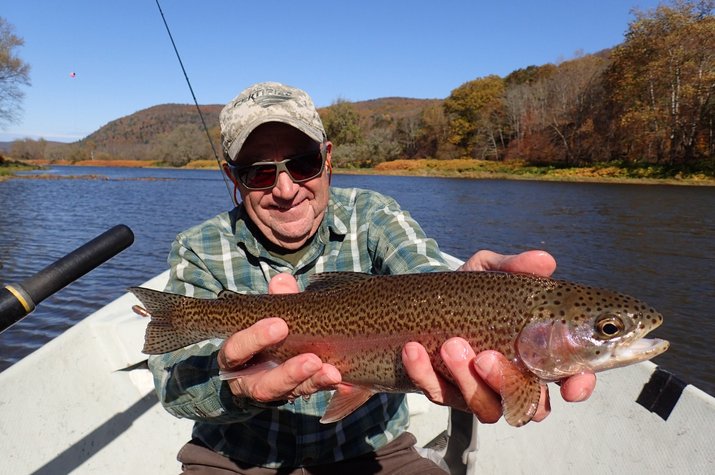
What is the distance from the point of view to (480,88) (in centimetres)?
8562

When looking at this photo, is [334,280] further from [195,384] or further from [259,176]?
[195,384]

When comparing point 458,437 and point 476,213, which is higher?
point 458,437

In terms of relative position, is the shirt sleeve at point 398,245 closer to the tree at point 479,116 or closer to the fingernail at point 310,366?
the fingernail at point 310,366

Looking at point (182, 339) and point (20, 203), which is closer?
point (182, 339)

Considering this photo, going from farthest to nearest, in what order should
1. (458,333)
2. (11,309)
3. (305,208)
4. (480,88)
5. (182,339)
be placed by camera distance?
(480,88) → (305,208) → (182,339) → (11,309) → (458,333)

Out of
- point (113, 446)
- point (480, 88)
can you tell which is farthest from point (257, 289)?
point (480, 88)

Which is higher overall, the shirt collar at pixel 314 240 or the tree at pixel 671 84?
the tree at pixel 671 84

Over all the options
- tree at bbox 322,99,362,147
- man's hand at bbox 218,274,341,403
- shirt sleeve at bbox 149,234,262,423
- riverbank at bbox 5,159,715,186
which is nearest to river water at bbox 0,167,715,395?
riverbank at bbox 5,159,715,186

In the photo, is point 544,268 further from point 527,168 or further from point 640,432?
point 527,168

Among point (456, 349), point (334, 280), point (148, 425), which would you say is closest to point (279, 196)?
point (334, 280)

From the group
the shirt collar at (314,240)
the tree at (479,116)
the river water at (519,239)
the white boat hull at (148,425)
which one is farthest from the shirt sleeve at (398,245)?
the tree at (479,116)

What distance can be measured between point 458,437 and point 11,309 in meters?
2.80

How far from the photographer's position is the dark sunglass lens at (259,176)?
9.02 feet

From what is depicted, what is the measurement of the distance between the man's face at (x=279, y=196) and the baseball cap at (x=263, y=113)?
0.08m
